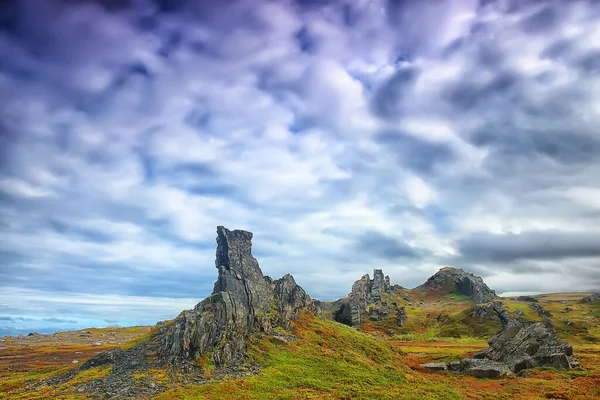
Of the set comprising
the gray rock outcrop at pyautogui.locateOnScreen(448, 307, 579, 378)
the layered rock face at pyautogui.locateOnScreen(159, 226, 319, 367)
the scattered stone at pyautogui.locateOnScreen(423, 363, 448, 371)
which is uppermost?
the layered rock face at pyautogui.locateOnScreen(159, 226, 319, 367)

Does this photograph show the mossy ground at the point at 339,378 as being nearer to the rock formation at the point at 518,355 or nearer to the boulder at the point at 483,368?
the boulder at the point at 483,368

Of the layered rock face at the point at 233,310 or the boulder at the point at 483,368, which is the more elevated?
the layered rock face at the point at 233,310

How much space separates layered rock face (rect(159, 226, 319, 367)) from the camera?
54.8 m

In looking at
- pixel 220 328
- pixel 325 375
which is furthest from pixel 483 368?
pixel 220 328

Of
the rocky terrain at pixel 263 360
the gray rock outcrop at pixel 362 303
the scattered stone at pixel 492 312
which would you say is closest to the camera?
the rocky terrain at pixel 263 360

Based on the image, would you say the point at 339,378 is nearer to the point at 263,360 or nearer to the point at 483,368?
the point at 263,360

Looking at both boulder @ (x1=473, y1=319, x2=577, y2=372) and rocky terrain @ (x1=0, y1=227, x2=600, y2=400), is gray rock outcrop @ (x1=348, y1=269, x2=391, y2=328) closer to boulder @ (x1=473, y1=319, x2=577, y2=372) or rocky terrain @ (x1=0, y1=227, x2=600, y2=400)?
rocky terrain @ (x1=0, y1=227, x2=600, y2=400)

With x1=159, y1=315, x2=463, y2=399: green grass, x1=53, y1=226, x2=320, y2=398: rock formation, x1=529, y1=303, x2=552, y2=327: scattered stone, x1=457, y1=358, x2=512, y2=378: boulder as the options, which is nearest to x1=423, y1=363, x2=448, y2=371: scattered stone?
x1=457, y1=358, x2=512, y2=378: boulder

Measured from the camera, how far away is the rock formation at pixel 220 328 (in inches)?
1922

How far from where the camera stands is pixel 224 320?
61.9m

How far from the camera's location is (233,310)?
64.9m

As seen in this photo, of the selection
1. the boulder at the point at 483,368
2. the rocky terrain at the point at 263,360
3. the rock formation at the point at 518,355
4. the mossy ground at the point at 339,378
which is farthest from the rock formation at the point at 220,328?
the rock formation at the point at 518,355

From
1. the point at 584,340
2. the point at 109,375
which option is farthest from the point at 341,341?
the point at 584,340

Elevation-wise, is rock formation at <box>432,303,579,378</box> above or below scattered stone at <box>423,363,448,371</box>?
above
